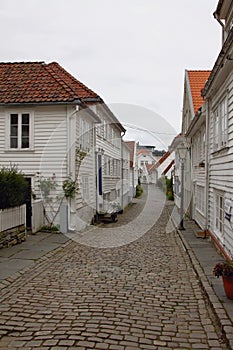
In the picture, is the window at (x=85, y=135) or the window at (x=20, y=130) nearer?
the window at (x=20, y=130)

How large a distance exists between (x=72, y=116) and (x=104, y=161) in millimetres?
8058

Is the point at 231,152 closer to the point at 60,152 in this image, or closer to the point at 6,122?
the point at 60,152

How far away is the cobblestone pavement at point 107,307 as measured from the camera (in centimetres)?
491

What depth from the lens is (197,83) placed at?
21.0 m

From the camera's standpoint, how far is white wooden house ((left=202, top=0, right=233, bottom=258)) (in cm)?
895

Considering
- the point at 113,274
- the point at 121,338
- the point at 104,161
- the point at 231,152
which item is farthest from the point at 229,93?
the point at 104,161

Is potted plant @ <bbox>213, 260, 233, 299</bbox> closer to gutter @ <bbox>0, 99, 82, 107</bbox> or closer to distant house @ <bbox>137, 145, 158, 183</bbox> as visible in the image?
gutter @ <bbox>0, 99, 82, 107</bbox>

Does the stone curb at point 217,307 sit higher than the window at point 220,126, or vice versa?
the window at point 220,126

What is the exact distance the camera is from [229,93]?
933 cm

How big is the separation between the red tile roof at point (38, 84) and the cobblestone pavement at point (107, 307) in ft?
24.4

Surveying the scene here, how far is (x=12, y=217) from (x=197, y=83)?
42.5 feet

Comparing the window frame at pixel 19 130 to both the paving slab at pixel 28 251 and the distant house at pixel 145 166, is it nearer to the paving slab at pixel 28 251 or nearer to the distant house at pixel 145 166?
the paving slab at pixel 28 251

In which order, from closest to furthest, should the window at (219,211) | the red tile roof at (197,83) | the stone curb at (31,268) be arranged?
the stone curb at (31,268), the window at (219,211), the red tile roof at (197,83)

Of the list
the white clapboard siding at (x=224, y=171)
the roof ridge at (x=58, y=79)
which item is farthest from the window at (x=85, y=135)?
the white clapboard siding at (x=224, y=171)
